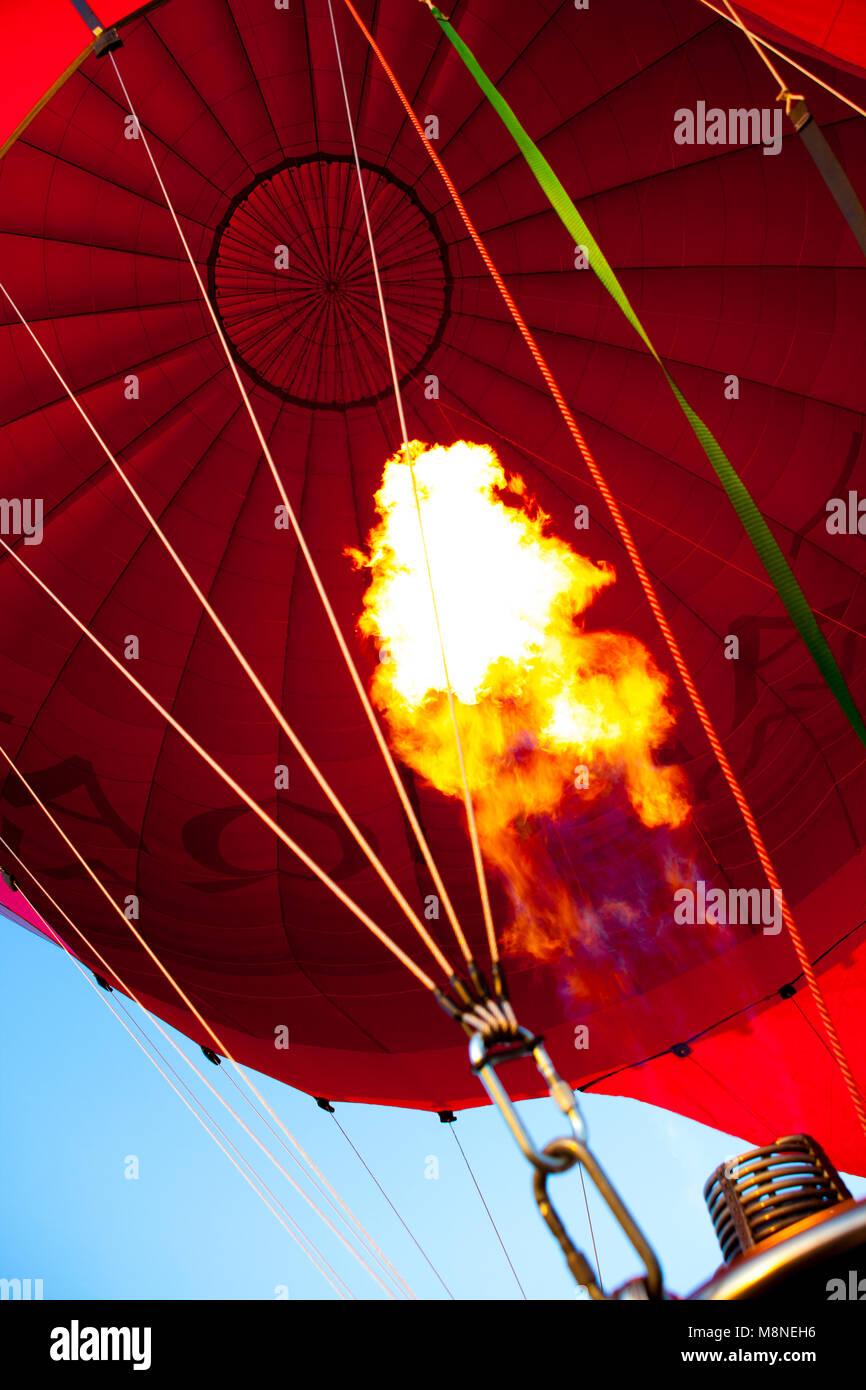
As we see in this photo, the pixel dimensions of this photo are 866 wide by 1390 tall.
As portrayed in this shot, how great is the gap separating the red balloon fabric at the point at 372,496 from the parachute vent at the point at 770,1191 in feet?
15.0

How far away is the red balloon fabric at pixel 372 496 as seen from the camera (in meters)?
5.96

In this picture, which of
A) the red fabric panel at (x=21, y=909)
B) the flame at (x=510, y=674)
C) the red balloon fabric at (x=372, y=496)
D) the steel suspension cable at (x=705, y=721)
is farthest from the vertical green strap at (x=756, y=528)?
the red fabric panel at (x=21, y=909)

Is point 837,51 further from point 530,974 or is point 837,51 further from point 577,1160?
point 530,974

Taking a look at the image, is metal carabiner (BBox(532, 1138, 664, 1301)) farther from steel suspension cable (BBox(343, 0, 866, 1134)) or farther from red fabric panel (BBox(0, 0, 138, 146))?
red fabric panel (BBox(0, 0, 138, 146))

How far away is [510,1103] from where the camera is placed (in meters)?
1.81

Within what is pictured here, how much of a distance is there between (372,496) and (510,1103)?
221 inches

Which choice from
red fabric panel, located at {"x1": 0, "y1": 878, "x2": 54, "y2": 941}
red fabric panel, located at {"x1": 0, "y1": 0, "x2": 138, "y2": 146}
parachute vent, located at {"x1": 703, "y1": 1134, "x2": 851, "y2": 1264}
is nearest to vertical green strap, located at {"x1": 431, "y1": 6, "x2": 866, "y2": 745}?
parachute vent, located at {"x1": 703, "y1": 1134, "x2": 851, "y2": 1264}

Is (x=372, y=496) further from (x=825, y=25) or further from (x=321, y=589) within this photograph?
(x=825, y=25)

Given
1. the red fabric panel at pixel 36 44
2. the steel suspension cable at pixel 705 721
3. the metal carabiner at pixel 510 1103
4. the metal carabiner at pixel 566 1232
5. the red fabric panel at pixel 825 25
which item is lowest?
the metal carabiner at pixel 566 1232

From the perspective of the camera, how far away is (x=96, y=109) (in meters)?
5.64

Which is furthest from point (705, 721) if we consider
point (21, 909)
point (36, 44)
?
point (21, 909)

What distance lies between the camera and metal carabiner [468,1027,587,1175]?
5.33 ft

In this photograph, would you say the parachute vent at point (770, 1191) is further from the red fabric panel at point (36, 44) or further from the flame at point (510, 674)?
the flame at point (510, 674)

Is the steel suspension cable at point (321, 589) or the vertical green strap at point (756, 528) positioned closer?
the vertical green strap at point (756, 528)
